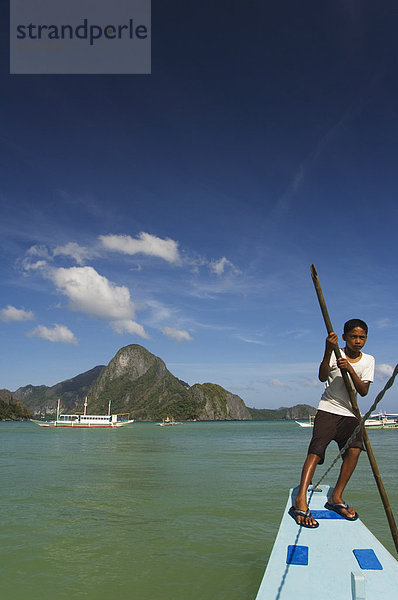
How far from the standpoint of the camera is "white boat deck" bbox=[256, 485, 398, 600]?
273cm

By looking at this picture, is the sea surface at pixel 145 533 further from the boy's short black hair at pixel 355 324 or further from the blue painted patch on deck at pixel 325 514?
the boy's short black hair at pixel 355 324

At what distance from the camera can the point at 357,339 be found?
4152 millimetres

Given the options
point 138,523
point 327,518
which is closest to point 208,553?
point 138,523

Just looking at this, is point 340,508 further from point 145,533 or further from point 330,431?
point 145,533

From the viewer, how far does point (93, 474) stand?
17.1 metres

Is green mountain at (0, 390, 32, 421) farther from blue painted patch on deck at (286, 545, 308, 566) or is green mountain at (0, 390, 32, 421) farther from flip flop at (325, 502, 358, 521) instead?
blue painted patch on deck at (286, 545, 308, 566)

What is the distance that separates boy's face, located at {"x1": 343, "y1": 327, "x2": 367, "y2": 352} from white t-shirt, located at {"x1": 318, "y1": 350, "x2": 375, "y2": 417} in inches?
5.0

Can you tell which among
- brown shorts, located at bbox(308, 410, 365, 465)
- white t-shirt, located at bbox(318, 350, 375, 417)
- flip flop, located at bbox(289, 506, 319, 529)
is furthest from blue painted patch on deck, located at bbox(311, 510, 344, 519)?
white t-shirt, located at bbox(318, 350, 375, 417)

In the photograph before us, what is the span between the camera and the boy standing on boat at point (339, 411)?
13.3ft

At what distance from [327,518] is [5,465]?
2103cm

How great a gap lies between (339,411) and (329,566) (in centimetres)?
152

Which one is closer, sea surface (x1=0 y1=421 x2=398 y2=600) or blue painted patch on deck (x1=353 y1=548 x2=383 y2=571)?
blue painted patch on deck (x1=353 y1=548 x2=383 y2=571)

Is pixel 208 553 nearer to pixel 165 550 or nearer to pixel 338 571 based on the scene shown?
pixel 165 550

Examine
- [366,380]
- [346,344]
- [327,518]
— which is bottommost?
[327,518]
